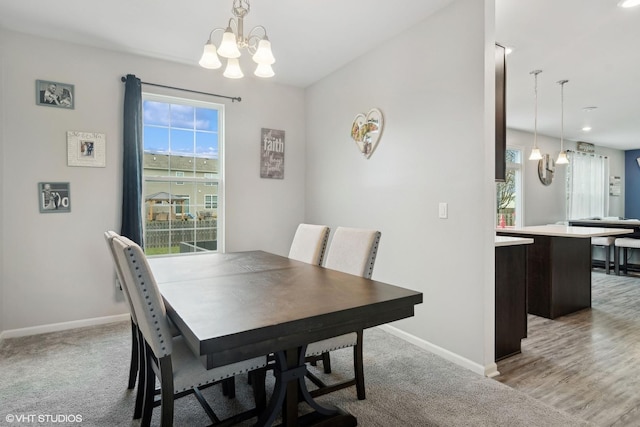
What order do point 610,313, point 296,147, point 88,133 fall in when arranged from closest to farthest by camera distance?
point 88,133, point 610,313, point 296,147

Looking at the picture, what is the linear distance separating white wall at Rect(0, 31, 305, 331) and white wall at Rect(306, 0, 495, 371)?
6.36 ft

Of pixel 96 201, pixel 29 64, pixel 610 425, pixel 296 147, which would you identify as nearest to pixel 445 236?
pixel 610 425

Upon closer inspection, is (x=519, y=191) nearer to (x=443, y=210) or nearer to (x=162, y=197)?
(x=443, y=210)

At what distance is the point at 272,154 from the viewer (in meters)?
4.30

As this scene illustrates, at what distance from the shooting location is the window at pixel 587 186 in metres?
7.70

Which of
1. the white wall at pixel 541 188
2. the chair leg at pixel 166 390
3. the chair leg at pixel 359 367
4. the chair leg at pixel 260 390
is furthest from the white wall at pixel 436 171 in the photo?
the white wall at pixel 541 188

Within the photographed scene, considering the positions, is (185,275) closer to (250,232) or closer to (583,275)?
(250,232)

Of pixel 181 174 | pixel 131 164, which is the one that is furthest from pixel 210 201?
pixel 131 164

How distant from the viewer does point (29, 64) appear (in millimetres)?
3088

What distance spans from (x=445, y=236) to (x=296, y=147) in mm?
2436

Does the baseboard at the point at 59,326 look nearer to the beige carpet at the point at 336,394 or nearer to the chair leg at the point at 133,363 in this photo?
the beige carpet at the point at 336,394

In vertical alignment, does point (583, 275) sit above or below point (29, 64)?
below

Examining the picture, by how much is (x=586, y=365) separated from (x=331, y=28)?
3266mm

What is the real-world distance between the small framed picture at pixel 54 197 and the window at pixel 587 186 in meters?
8.88
